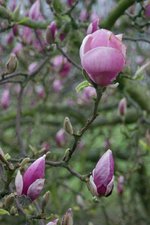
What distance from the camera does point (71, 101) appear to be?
14.4ft

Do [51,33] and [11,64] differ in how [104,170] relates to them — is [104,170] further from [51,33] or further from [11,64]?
[51,33]

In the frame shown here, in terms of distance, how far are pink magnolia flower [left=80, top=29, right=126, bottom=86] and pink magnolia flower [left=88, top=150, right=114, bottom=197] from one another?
0.62ft

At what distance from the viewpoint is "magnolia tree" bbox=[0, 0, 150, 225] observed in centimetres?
119

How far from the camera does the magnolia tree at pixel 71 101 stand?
1188 millimetres

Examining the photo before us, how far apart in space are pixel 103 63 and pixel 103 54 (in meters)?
0.03

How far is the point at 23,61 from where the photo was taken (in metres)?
2.99

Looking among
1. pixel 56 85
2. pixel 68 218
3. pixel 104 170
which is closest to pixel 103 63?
pixel 104 170

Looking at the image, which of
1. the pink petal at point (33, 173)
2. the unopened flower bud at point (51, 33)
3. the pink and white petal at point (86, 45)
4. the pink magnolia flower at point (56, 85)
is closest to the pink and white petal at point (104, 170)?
the pink petal at point (33, 173)

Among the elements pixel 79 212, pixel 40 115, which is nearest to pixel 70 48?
pixel 40 115

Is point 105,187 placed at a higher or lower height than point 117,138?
higher

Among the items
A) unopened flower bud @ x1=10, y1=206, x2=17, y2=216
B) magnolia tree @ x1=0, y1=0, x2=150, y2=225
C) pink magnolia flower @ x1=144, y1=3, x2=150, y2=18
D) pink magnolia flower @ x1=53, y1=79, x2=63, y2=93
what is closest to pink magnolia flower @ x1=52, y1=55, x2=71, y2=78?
magnolia tree @ x1=0, y1=0, x2=150, y2=225

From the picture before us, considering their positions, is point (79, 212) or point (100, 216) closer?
point (79, 212)

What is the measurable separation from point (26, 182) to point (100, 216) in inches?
139

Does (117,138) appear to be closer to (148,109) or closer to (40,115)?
(40,115)
